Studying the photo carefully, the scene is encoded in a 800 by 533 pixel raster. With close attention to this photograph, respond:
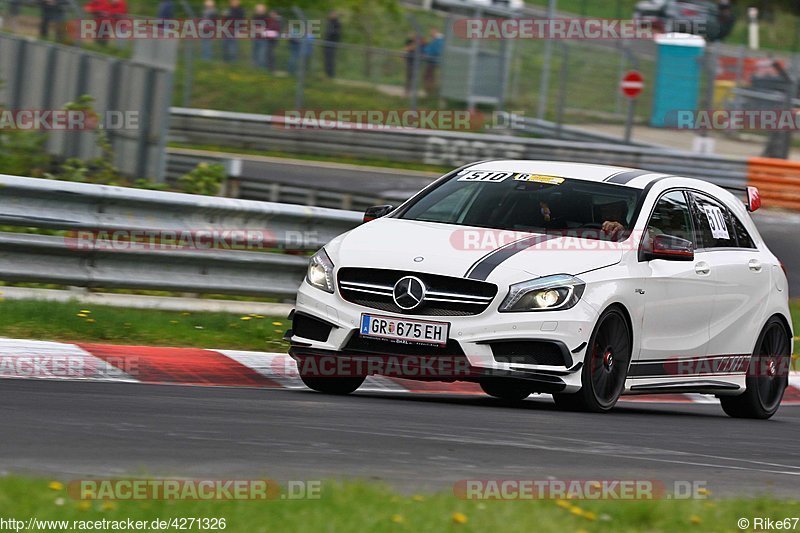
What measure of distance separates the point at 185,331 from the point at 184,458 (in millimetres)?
4545

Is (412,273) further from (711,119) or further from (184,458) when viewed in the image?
(711,119)

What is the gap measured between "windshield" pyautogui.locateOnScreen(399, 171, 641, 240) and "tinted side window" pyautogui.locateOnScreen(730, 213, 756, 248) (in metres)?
1.31

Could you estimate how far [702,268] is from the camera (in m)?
9.57

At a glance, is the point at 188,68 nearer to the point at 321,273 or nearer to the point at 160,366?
the point at 160,366

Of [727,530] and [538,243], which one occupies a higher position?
[538,243]

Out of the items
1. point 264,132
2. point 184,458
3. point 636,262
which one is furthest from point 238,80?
point 184,458

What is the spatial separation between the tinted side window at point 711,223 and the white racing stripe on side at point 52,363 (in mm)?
3847

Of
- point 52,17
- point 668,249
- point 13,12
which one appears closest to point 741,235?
point 668,249

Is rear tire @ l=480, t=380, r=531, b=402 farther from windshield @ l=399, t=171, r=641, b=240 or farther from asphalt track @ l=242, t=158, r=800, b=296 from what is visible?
asphalt track @ l=242, t=158, r=800, b=296

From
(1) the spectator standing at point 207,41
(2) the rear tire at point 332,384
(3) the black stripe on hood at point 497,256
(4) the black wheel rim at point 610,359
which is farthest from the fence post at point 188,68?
(4) the black wheel rim at point 610,359

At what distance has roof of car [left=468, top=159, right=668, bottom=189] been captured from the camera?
9.48 metres

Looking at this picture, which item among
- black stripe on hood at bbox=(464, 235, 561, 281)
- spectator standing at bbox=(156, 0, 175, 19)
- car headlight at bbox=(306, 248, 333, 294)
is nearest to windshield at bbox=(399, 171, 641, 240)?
black stripe on hood at bbox=(464, 235, 561, 281)

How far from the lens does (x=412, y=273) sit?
8.23 metres

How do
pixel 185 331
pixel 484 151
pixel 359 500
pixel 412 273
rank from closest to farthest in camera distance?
pixel 359 500
pixel 412 273
pixel 185 331
pixel 484 151
